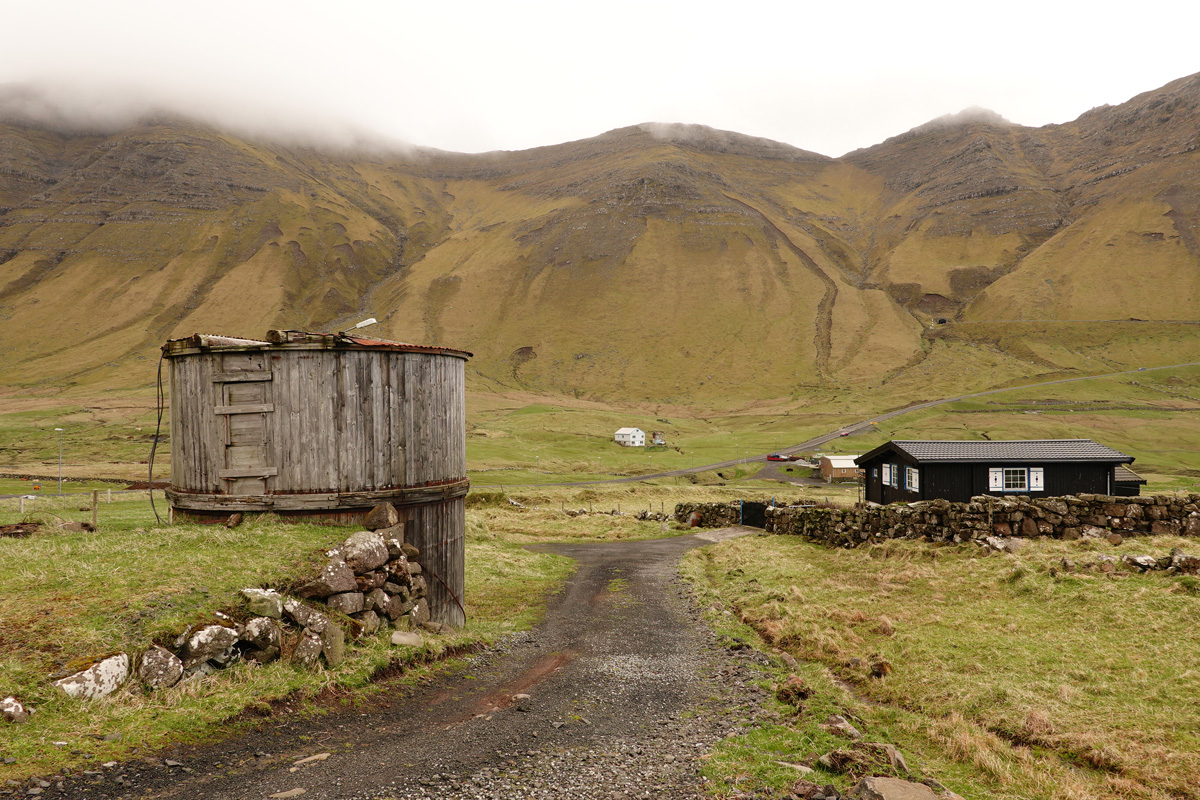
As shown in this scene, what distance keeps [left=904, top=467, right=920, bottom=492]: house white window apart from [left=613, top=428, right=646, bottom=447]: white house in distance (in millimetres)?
66881

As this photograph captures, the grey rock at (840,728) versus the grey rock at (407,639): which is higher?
the grey rock at (407,639)

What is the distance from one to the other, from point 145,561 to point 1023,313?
215 m

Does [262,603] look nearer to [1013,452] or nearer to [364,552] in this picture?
[364,552]

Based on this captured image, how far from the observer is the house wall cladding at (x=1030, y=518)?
65.6 ft

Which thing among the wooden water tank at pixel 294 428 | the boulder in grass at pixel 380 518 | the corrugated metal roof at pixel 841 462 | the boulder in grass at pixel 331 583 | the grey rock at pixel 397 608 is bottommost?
the corrugated metal roof at pixel 841 462

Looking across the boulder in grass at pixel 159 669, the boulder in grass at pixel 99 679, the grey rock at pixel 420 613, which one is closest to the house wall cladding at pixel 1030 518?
the grey rock at pixel 420 613

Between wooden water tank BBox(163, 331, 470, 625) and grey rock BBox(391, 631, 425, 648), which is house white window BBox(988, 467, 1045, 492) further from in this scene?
grey rock BBox(391, 631, 425, 648)

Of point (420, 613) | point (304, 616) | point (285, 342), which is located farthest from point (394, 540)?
point (285, 342)

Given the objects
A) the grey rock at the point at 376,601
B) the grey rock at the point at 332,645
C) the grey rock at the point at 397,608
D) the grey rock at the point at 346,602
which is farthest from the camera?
the grey rock at the point at 397,608

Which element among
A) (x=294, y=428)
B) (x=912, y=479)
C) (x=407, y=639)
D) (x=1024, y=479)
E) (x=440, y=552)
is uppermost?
(x=294, y=428)

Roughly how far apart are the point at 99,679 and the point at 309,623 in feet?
9.26

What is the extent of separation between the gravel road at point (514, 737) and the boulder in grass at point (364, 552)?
2634 millimetres

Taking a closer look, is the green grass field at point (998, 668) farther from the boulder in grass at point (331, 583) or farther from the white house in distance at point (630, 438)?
the white house in distance at point (630, 438)

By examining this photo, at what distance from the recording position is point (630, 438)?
101250 mm
